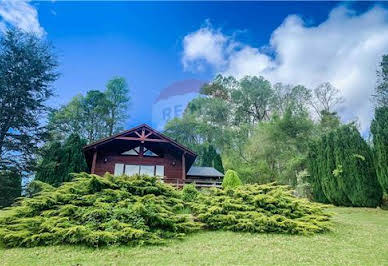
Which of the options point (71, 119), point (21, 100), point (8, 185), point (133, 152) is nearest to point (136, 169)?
point (133, 152)

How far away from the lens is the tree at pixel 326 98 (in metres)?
24.3

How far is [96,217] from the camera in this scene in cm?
619

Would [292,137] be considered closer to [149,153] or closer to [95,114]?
[149,153]

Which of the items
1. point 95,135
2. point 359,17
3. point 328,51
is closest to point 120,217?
point 359,17

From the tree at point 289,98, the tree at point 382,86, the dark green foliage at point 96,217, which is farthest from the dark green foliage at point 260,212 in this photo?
the tree at point 289,98

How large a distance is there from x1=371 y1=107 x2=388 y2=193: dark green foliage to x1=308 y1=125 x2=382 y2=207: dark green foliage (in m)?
1.11

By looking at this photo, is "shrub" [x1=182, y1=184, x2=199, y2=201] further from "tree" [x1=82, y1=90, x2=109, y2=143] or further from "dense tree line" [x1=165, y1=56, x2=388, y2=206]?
"tree" [x1=82, y1=90, x2=109, y2=143]

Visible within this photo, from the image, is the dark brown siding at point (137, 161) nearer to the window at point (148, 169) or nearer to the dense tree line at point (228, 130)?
the window at point (148, 169)

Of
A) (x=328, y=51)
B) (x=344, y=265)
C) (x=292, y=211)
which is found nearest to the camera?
(x=344, y=265)

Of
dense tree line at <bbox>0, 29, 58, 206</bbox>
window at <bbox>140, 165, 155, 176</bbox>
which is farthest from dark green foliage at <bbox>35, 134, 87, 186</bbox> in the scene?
window at <bbox>140, 165, 155, 176</bbox>

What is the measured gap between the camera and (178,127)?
31.7 meters

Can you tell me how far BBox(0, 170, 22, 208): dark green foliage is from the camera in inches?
583

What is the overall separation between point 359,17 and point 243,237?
13984mm

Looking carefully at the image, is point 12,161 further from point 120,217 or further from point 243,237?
point 243,237
